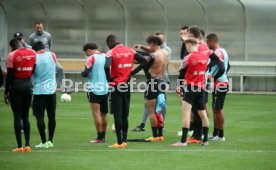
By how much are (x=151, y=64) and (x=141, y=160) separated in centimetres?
313

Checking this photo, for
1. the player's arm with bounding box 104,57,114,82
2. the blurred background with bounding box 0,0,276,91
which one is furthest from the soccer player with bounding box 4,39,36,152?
the blurred background with bounding box 0,0,276,91

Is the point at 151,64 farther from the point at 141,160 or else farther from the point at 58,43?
the point at 58,43

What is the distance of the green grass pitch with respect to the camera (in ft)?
43.9

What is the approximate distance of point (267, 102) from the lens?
93.9ft

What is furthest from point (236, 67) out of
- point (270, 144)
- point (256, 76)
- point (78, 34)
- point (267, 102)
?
point (270, 144)

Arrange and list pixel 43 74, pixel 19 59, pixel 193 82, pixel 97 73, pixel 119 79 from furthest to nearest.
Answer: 1. pixel 97 73
2. pixel 193 82
3. pixel 43 74
4. pixel 119 79
5. pixel 19 59

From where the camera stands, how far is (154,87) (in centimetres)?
1739

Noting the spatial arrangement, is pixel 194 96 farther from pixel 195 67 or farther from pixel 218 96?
pixel 218 96

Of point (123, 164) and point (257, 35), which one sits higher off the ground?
point (257, 35)

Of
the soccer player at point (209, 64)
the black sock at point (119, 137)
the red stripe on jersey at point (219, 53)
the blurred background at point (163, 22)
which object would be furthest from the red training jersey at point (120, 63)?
the blurred background at point (163, 22)

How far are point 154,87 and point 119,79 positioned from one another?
1.88 meters

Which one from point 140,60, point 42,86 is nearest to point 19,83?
point 42,86

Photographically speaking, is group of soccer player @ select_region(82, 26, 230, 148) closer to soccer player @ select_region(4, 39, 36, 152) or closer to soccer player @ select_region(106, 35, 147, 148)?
soccer player @ select_region(106, 35, 147, 148)

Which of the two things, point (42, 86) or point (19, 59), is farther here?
point (42, 86)
